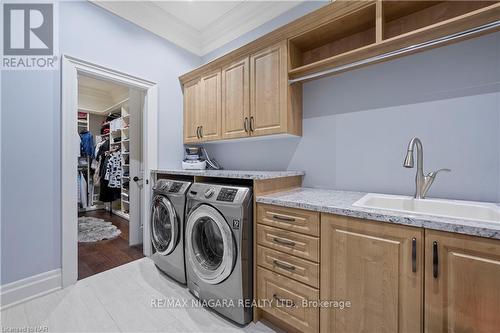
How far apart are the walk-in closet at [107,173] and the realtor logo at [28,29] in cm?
99

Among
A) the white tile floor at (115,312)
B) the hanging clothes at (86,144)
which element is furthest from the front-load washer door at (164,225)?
the hanging clothes at (86,144)

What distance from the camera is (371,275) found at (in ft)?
3.57

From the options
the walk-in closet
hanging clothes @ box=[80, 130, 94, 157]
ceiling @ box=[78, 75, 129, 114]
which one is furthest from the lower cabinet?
hanging clothes @ box=[80, 130, 94, 157]

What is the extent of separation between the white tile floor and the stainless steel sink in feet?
3.95

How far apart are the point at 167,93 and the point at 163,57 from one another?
0.44m

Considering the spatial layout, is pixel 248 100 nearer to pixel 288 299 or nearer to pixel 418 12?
pixel 418 12

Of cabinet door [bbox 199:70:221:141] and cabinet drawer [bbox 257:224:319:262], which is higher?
cabinet door [bbox 199:70:221:141]

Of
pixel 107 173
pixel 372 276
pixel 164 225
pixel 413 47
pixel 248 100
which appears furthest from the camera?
pixel 107 173

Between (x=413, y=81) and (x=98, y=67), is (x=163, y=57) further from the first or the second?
(x=413, y=81)

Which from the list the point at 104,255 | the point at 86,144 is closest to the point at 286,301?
the point at 104,255

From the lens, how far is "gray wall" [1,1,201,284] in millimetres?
1677

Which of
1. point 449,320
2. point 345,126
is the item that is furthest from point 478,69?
point 449,320

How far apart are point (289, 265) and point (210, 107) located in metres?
1.92

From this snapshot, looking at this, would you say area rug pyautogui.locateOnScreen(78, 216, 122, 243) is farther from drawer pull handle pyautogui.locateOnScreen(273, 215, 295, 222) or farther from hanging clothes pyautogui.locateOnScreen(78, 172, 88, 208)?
drawer pull handle pyautogui.locateOnScreen(273, 215, 295, 222)
